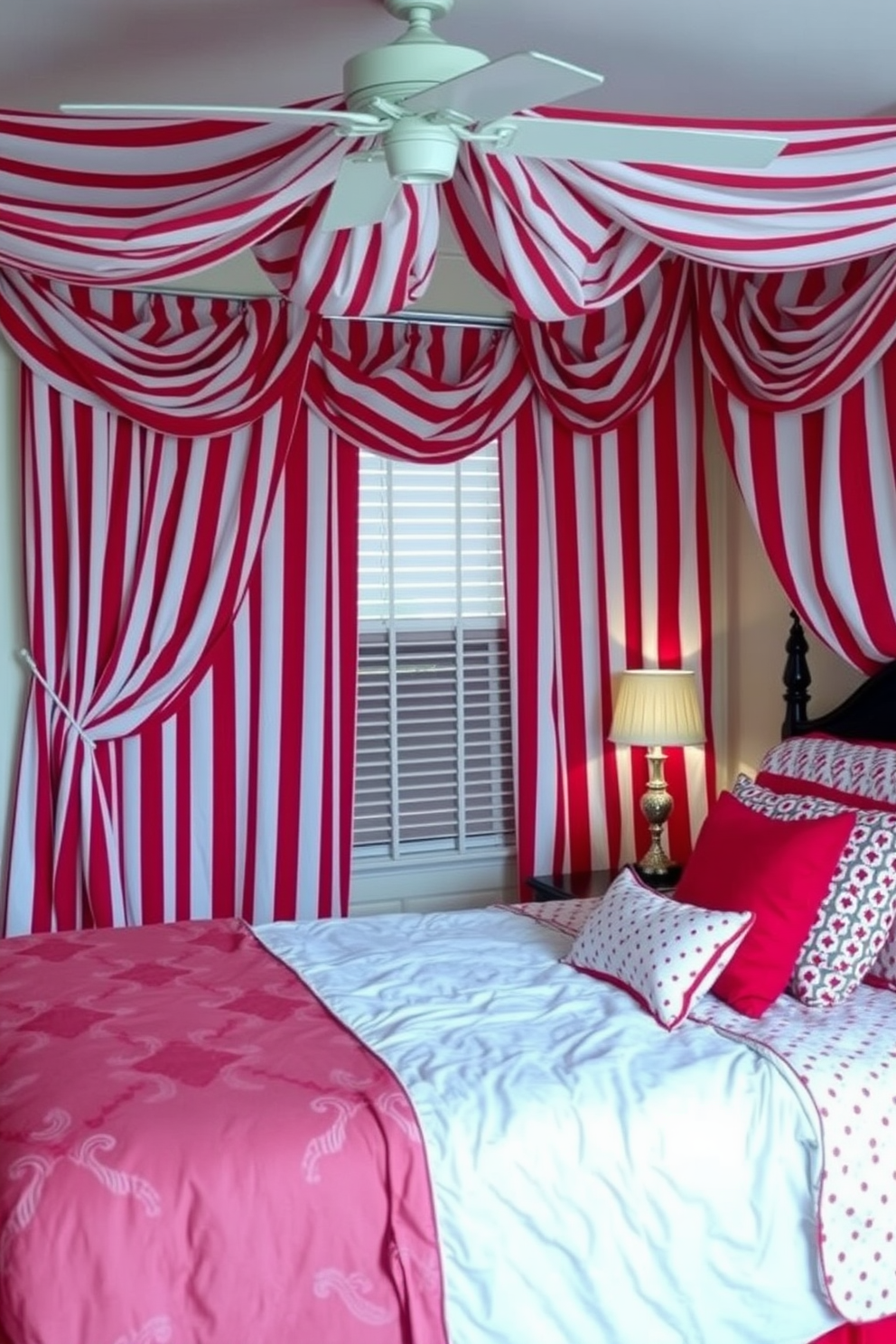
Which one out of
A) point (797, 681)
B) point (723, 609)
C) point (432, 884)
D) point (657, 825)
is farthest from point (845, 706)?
point (432, 884)

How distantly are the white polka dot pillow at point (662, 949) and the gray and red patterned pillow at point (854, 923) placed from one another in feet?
0.55

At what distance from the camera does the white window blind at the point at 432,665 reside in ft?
14.5

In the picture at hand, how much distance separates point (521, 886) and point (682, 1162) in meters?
2.15

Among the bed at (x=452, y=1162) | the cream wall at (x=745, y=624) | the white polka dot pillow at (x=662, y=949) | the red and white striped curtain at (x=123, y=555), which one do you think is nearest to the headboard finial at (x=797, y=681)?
the cream wall at (x=745, y=624)

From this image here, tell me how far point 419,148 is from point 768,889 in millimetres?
1586

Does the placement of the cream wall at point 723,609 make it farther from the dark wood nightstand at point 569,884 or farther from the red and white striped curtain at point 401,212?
the red and white striped curtain at point 401,212

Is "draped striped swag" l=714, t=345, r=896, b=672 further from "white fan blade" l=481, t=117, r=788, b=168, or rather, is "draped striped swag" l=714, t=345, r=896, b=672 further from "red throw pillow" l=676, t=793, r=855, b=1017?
"white fan blade" l=481, t=117, r=788, b=168

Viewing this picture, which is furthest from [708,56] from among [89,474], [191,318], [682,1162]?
[682,1162]

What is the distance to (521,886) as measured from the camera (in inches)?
178

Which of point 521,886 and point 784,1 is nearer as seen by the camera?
point 784,1

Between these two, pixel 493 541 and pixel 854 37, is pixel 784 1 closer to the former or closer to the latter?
pixel 854 37

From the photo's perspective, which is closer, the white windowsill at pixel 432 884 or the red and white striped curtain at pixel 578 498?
the red and white striped curtain at pixel 578 498

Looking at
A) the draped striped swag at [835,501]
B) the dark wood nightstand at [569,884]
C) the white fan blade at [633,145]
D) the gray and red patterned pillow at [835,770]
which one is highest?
the white fan blade at [633,145]

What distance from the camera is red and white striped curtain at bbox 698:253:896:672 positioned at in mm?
3646
